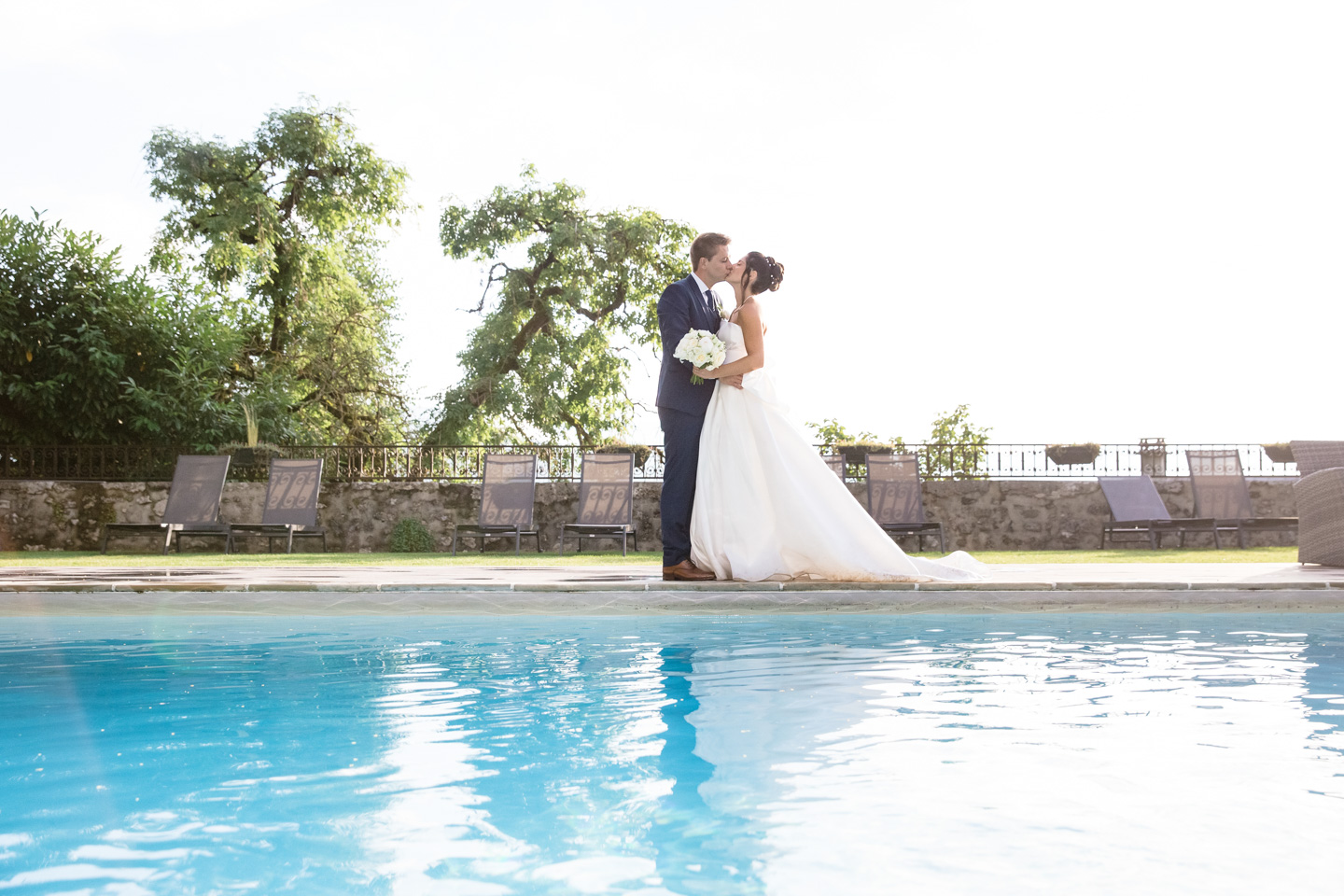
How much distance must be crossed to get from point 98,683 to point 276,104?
18185mm

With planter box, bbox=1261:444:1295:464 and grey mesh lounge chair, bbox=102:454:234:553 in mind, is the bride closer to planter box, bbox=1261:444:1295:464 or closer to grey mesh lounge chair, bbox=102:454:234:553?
grey mesh lounge chair, bbox=102:454:234:553

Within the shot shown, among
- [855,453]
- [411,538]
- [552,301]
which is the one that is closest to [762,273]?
[855,453]

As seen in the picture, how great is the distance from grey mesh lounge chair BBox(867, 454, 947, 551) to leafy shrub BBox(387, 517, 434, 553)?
573 centimetres

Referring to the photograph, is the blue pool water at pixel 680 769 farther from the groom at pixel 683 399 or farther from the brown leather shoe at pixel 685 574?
the groom at pixel 683 399

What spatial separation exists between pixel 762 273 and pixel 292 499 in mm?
8582

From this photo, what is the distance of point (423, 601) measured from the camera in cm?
469

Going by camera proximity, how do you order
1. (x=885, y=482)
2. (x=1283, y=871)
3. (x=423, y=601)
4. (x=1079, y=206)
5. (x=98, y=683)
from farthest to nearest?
(x=1079, y=206) < (x=885, y=482) < (x=423, y=601) < (x=98, y=683) < (x=1283, y=871)

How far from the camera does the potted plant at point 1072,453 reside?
13492 mm

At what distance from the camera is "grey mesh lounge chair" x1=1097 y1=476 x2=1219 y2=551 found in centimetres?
1189

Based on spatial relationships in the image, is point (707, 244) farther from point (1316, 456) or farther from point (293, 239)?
point (293, 239)

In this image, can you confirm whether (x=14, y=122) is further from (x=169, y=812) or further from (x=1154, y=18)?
(x=169, y=812)

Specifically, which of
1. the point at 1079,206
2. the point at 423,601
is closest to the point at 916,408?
the point at 1079,206

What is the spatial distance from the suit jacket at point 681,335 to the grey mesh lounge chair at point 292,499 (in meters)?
7.80

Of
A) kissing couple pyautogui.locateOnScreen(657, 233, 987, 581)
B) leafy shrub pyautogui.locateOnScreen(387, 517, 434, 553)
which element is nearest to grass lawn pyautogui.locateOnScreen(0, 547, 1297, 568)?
kissing couple pyautogui.locateOnScreen(657, 233, 987, 581)
